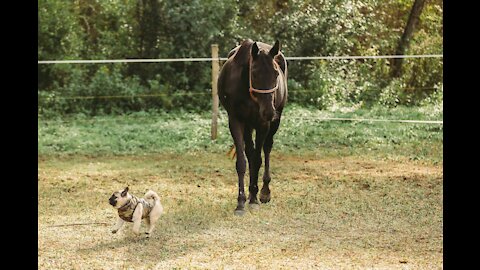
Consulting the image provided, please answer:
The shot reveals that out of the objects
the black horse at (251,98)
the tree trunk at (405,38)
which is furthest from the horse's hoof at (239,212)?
the tree trunk at (405,38)

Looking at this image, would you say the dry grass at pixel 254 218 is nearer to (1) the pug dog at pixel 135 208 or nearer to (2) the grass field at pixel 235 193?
(2) the grass field at pixel 235 193

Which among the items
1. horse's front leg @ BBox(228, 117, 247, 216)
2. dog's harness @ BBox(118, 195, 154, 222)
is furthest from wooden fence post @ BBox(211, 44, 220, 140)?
dog's harness @ BBox(118, 195, 154, 222)

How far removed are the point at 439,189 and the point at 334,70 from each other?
7308 millimetres

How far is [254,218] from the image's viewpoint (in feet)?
20.4

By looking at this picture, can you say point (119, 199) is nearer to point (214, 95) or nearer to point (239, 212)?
point (239, 212)

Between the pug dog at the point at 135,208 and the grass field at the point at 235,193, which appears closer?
the grass field at the point at 235,193

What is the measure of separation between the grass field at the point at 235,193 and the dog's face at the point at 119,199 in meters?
0.32

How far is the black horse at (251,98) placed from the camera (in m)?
6.09

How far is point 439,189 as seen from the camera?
25.0 feet

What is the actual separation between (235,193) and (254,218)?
124cm

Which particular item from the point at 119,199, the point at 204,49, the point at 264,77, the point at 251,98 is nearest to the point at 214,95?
the point at 204,49

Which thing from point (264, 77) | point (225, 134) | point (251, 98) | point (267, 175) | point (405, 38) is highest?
point (405, 38)

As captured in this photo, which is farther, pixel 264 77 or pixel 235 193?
pixel 235 193
